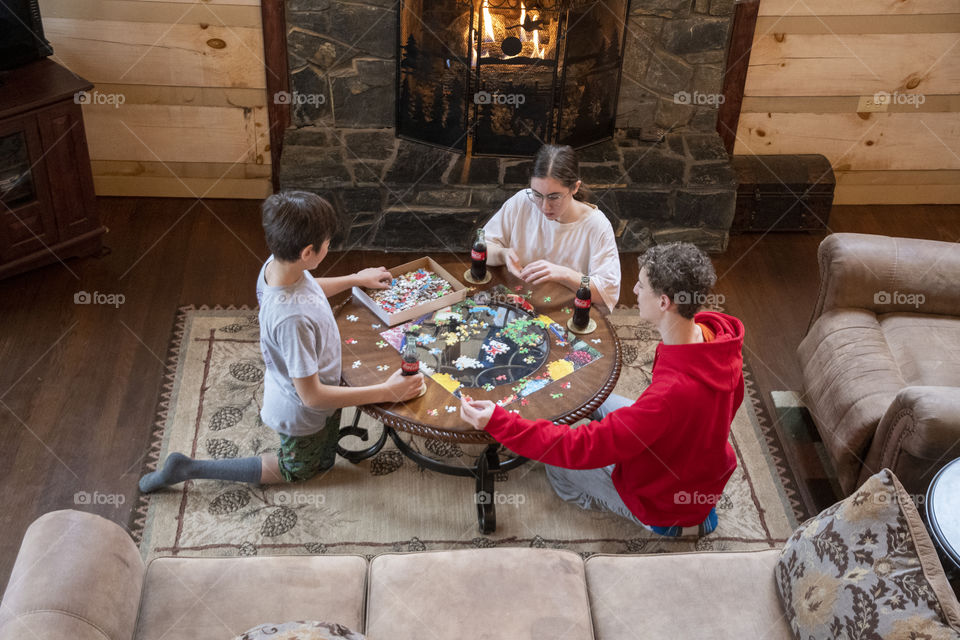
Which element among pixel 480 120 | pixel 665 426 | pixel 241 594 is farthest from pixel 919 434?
pixel 480 120

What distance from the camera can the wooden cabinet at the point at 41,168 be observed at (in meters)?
3.64

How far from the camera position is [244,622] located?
7.01 ft

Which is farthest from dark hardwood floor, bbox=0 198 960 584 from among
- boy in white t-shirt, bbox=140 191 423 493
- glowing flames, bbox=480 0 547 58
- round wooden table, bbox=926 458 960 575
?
glowing flames, bbox=480 0 547 58

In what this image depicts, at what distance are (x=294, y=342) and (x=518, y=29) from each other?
2.16 meters

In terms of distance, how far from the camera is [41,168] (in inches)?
148

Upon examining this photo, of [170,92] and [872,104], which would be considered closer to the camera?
[170,92]

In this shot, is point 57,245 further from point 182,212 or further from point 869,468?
point 869,468

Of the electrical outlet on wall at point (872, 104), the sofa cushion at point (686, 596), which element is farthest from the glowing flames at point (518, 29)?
the sofa cushion at point (686, 596)

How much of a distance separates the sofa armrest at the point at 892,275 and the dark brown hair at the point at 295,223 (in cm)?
191

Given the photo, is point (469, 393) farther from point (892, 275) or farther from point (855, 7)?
point (855, 7)

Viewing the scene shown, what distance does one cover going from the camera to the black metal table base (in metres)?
2.93

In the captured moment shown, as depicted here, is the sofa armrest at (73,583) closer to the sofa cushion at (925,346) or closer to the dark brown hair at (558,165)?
the dark brown hair at (558,165)

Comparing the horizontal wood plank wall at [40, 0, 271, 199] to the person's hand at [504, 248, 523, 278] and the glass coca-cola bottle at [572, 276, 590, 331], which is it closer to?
the person's hand at [504, 248, 523, 278]

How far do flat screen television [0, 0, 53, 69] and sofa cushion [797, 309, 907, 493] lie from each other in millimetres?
3330
